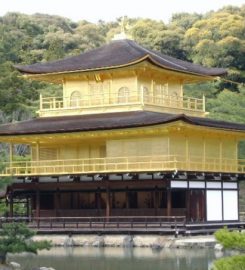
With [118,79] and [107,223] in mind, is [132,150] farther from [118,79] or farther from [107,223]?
[118,79]

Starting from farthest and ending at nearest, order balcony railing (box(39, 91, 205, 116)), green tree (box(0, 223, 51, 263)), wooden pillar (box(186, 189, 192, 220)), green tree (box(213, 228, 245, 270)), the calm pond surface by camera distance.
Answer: balcony railing (box(39, 91, 205, 116)) < wooden pillar (box(186, 189, 192, 220)) < the calm pond surface < green tree (box(0, 223, 51, 263)) < green tree (box(213, 228, 245, 270))

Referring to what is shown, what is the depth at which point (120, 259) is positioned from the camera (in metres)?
30.6

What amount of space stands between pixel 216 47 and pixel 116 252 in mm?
45529

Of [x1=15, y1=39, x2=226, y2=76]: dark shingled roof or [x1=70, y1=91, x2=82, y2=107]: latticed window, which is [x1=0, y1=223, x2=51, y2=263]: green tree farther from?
[x1=70, y1=91, x2=82, y2=107]: latticed window

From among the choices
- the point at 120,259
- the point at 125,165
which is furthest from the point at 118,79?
the point at 120,259

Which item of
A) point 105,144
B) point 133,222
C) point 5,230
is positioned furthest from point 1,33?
point 5,230

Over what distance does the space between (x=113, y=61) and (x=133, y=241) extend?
10.5 m

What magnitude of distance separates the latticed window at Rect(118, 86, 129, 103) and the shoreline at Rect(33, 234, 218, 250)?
8.35 meters

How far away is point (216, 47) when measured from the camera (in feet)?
251

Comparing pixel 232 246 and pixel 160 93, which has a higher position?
pixel 160 93

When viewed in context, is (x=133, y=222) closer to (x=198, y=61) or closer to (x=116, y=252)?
(x=116, y=252)

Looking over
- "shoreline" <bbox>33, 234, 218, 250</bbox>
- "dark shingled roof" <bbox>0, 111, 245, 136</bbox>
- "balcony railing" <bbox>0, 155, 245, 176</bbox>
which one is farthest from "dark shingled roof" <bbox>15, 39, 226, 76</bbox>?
"shoreline" <bbox>33, 234, 218, 250</bbox>

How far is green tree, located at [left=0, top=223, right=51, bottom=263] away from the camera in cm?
2570

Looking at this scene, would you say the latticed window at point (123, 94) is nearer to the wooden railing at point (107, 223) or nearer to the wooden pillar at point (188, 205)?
the wooden pillar at point (188, 205)
